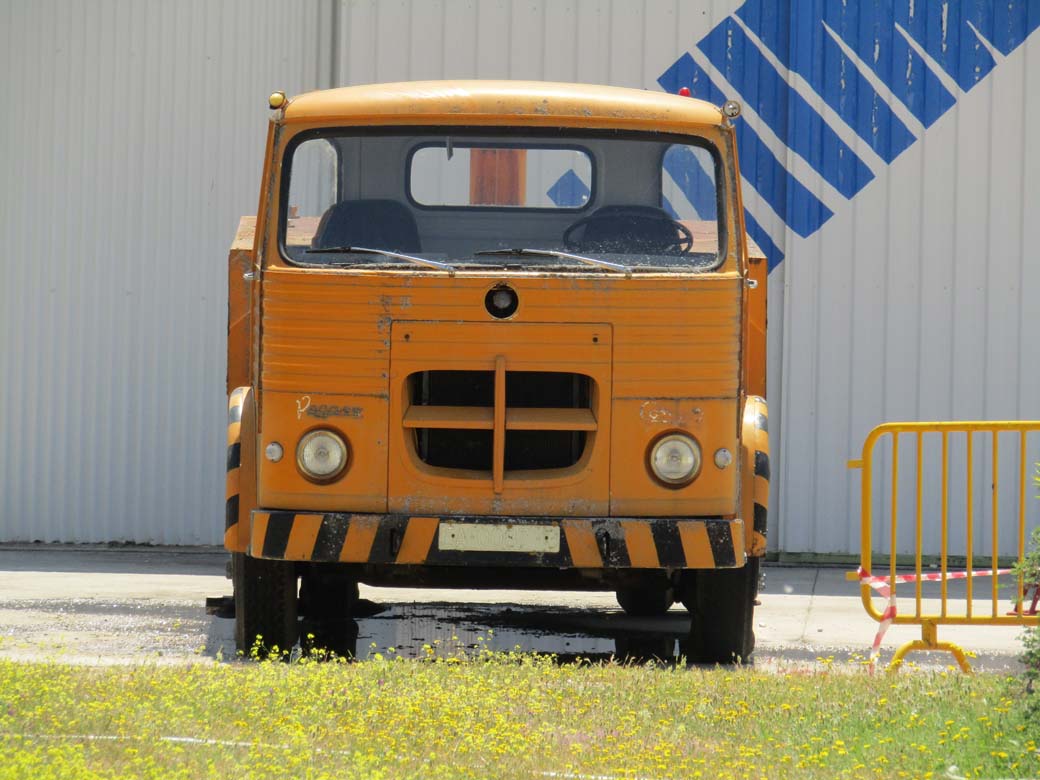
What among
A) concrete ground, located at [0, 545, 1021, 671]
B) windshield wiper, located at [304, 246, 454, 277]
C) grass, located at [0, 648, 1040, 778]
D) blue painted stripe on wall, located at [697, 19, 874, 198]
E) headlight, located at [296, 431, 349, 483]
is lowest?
concrete ground, located at [0, 545, 1021, 671]

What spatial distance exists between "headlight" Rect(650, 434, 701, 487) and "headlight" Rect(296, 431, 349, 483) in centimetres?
131

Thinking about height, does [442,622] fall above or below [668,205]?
below

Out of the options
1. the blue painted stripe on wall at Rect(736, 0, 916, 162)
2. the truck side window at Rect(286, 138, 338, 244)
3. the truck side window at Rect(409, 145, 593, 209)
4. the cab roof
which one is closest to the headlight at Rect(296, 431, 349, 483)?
the truck side window at Rect(286, 138, 338, 244)

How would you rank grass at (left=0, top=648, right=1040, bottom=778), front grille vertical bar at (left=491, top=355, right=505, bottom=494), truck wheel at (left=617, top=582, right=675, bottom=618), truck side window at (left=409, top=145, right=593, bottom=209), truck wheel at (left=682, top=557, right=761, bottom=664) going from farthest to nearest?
truck wheel at (left=617, top=582, right=675, bottom=618), truck wheel at (left=682, top=557, right=761, bottom=664), truck side window at (left=409, top=145, right=593, bottom=209), front grille vertical bar at (left=491, top=355, right=505, bottom=494), grass at (left=0, top=648, right=1040, bottom=778)

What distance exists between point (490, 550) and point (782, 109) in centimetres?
686

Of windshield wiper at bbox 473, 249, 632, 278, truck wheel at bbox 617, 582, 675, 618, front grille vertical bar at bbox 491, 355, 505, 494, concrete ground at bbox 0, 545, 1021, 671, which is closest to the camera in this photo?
front grille vertical bar at bbox 491, 355, 505, 494

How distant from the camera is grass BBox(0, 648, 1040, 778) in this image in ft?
16.6

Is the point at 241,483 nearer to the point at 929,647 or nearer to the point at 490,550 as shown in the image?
the point at 490,550

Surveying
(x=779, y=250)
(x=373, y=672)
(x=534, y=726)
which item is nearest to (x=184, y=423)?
(x=779, y=250)

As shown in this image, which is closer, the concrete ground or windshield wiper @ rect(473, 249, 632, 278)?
windshield wiper @ rect(473, 249, 632, 278)

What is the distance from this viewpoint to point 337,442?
7.01 m

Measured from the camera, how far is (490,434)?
7.15m

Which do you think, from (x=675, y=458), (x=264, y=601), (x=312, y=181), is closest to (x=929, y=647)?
(x=675, y=458)

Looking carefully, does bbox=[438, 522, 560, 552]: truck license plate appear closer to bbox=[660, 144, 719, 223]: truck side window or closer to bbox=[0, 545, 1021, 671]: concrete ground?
bbox=[0, 545, 1021, 671]: concrete ground
